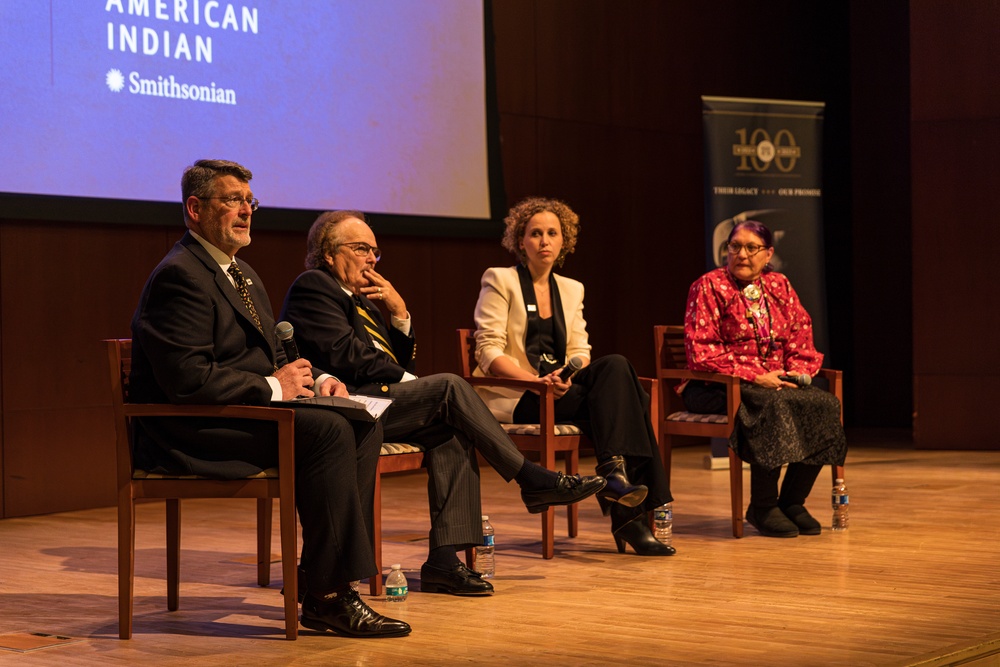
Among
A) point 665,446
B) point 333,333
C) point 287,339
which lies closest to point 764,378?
point 665,446

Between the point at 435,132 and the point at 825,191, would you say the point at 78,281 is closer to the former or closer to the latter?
the point at 435,132

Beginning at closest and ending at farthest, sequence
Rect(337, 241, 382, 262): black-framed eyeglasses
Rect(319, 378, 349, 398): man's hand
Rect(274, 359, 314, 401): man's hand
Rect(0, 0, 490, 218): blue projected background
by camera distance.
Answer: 1. Rect(274, 359, 314, 401): man's hand
2. Rect(319, 378, 349, 398): man's hand
3. Rect(337, 241, 382, 262): black-framed eyeglasses
4. Rect(0, 0, 490, 218): blue projected background

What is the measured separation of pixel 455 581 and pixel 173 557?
76 cm

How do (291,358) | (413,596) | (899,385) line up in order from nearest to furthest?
(291,358), (413,596), (899,385)

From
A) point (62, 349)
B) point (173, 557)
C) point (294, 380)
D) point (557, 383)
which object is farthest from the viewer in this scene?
point (62, 349)

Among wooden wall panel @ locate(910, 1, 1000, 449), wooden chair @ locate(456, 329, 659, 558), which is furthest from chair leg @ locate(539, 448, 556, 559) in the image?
wooden wall panel @ locate(910, 1, 1000, 449)

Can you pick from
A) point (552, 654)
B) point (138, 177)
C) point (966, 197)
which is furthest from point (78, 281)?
point (966, 197)

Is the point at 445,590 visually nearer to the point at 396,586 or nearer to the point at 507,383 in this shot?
the point at 396,586

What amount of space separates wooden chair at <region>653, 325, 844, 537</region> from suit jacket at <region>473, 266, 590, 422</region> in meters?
0.37

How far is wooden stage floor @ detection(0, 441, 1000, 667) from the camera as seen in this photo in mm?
3082

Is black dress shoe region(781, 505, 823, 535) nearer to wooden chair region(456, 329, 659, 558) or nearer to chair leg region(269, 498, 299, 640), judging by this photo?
wooden chair region(456, 329, 659, 558)

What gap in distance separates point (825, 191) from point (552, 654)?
722 cm

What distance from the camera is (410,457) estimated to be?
3967 mm

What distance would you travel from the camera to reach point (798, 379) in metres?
5.02
